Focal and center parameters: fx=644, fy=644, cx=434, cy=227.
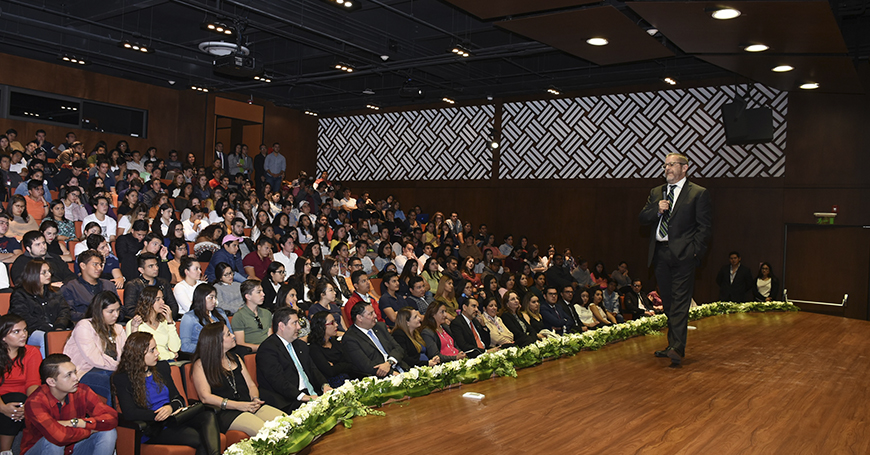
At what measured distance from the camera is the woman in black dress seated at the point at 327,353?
14.4 feet

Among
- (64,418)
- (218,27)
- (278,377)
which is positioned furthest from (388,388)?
(218,27)

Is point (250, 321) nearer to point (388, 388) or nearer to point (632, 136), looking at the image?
point (388, 388)

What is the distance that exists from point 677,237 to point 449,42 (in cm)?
771

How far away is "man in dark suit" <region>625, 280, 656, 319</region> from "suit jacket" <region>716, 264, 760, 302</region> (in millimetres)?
1752

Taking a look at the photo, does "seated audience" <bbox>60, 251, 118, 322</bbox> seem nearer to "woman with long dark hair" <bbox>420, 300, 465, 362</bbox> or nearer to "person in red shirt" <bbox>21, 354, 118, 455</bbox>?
"person in red shirt" <bbox>21, 354, 118, 455</bbox>

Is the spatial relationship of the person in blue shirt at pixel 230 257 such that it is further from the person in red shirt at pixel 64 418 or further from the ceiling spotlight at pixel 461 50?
the ceiling spotlight at pixel 461 50

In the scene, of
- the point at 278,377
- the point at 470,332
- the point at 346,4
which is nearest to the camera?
the point at 278,377

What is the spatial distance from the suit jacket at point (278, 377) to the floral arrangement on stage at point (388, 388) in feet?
1.43

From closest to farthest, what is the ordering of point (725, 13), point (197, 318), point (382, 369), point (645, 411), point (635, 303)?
point (645, 411) < point (382, 369) < point (197, 318) < point (725, 13) < point (635, 303)

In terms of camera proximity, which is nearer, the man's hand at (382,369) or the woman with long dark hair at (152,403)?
the woman with long dark hair at (152,403)

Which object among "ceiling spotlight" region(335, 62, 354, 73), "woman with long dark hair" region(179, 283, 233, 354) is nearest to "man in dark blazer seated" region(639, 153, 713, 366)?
"woman with long dark hair" region(179, 283, 233, 354)

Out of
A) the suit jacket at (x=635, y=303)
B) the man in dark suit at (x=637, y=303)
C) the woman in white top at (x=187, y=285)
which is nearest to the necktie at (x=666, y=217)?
the woman in white top at (x=187, y=285)

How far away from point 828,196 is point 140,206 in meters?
9.96

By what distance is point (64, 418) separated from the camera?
329cm
